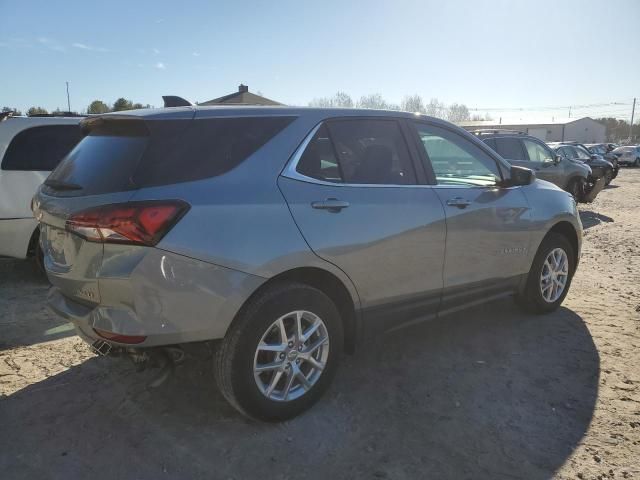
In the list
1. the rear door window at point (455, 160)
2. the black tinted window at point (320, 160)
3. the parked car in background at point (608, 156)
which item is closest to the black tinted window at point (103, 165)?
the black tinted window at point (320, 160)

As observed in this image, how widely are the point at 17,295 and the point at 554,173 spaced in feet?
37.3

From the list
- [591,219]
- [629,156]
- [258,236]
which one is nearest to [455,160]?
[258,236]

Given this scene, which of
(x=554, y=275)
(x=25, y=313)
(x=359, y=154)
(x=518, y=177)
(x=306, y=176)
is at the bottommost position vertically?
(x=25, y=313)

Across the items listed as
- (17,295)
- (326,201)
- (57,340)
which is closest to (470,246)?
(326,201)

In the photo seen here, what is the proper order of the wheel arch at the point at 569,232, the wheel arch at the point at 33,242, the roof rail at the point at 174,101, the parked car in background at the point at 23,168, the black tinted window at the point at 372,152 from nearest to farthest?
the black tinted window at the point at 372,152, the roof rail at the point at 174,101, the wheel arch at the point at 569,232, the parked car in background at the point at 23,168, the wheel arch at the point at 33,242

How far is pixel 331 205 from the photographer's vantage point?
2.96 meters

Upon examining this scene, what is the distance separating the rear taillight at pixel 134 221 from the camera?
240cm

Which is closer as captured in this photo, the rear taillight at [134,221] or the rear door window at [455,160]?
the rear taillight at [134,221]

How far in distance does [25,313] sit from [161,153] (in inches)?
125

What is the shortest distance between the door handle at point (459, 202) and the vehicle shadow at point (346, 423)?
117 cm

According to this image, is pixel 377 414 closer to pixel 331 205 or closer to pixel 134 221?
pixel 331 205

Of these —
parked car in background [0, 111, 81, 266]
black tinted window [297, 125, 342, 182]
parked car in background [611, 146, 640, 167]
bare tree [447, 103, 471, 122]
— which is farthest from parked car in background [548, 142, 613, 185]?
bare tree [447, 103, 471, 122]

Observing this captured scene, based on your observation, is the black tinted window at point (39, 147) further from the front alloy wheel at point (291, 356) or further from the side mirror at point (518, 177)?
the side mirror at point (518, 177)

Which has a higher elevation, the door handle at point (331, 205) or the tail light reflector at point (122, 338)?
the door handle at point (331, 205)
